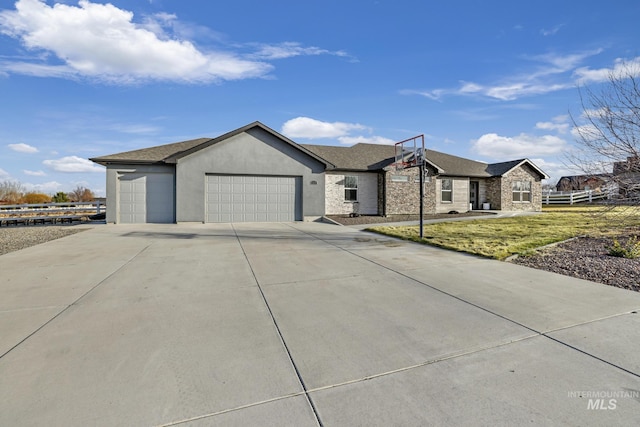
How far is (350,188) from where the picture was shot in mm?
19125

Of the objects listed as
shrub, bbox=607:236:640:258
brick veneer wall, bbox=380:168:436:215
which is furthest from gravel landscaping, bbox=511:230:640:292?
brick veneer wall, bbox=380:168:436:215

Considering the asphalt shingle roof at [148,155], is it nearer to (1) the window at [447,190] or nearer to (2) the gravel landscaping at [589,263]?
(2) the gravel landscaping at [589,263]

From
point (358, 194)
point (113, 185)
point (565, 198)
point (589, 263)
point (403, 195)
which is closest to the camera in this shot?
point (589, 263)

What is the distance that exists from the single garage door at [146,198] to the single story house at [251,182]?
0.14ft

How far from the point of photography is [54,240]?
9672 mm

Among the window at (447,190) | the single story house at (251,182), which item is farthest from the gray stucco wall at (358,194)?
the window at (447,190)

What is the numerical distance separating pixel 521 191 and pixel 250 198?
20.6m

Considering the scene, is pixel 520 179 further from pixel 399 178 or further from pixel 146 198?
pixel 146 198

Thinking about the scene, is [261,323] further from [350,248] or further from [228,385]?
[350,248]

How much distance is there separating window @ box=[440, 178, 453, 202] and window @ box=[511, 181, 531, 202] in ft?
18.4

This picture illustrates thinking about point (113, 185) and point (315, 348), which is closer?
point (315, 348)

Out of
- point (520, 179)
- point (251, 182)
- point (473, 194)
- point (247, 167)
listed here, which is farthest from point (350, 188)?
point (520, 179)

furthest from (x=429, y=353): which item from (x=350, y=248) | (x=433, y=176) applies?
(x=433, y=176)

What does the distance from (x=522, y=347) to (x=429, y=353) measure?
944mm
